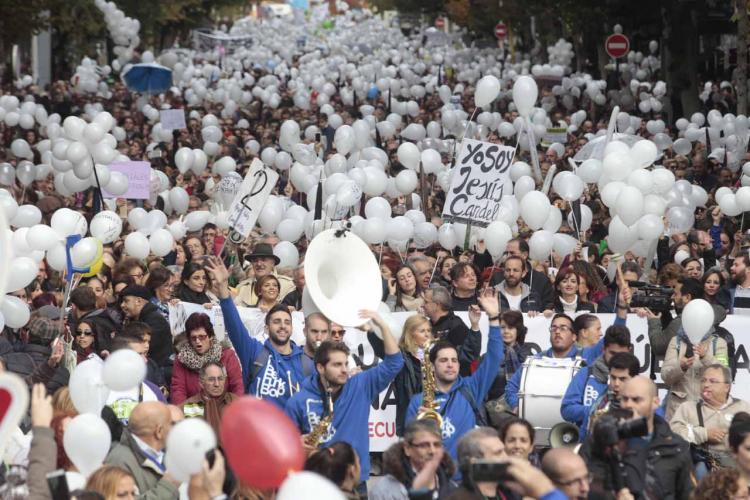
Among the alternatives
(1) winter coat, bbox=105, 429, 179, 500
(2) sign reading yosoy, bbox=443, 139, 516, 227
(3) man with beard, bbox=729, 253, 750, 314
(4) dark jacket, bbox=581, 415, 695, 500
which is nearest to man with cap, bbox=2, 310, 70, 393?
(1) winter coat, bbox=105, 429, 179, 500

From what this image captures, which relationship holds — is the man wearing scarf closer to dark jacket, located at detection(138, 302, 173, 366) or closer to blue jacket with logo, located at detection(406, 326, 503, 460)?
blue jacket with logo, located at detection(406, 326, 503, 460)

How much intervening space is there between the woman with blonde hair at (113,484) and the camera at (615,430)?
70.6 inches

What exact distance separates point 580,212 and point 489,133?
1228 cm

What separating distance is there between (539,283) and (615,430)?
5.83 m

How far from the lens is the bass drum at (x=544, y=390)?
929 cm

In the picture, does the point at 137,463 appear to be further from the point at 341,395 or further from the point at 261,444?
the point at 261,444

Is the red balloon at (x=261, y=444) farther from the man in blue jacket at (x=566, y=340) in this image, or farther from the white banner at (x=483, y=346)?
the white banner at (x=483, y=346)

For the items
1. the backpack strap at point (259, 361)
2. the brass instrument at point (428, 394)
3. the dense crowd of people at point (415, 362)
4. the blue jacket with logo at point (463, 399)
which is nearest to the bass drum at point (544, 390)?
the dense crowd of people at point (415, 362)

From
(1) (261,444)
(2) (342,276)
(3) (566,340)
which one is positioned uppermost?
(1) (261,444)

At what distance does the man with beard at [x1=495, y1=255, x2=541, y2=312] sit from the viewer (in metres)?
11.6

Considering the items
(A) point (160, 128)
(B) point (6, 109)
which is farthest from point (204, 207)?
(B) point (6, 109)

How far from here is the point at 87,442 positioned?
677 cm

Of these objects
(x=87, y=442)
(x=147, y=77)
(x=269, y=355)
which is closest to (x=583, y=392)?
(x=269, y=355)

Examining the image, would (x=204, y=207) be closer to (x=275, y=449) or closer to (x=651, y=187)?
(x=651, y=187)
